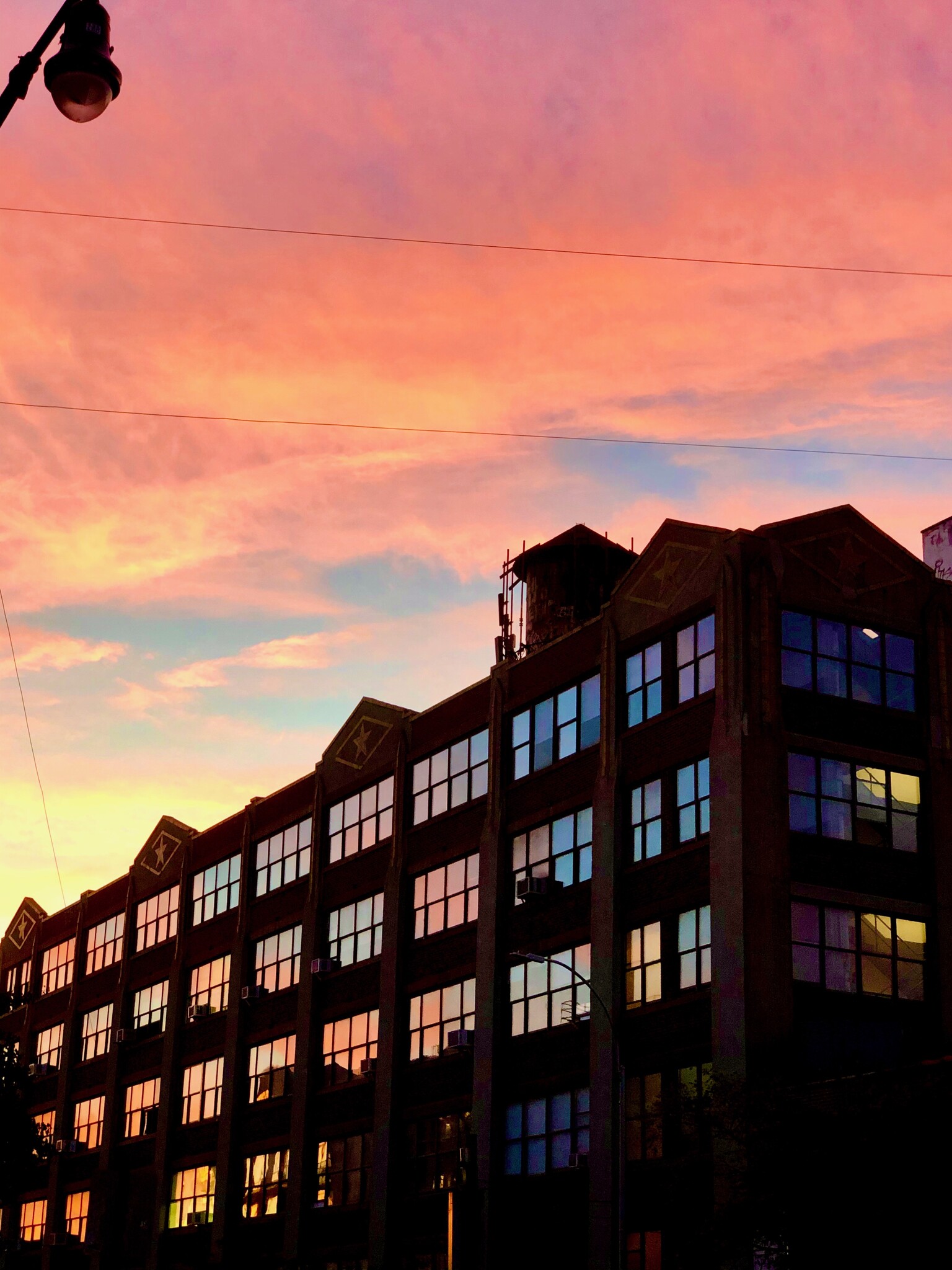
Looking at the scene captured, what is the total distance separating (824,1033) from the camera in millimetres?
41688

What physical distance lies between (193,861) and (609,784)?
3268 centimetres

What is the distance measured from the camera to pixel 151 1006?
251ft

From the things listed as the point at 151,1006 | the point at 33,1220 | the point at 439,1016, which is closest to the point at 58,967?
the point at 33,1220

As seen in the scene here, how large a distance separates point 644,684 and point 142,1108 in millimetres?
38111

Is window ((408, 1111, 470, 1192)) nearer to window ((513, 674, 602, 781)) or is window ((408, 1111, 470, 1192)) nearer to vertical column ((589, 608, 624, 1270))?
vertical column ((589, 608, 624, 1270))

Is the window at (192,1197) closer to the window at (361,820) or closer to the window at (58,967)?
the window at (361,820)

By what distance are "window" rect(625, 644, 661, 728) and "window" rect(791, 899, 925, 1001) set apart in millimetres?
7482

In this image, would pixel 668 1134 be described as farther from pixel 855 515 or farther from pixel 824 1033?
pixel 855 515

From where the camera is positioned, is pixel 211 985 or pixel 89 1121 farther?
pixel 89 1121

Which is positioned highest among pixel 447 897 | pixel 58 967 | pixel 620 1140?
pixel 58 967

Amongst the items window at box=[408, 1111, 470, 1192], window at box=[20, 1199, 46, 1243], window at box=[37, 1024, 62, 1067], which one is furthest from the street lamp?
window at box=[37, 1024, 62, 1067]

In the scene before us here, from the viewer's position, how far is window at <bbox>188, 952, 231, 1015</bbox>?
228 feet

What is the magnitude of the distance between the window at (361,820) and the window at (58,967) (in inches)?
1157

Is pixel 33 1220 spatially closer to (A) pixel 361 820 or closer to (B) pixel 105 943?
(B) pixel 105 943
